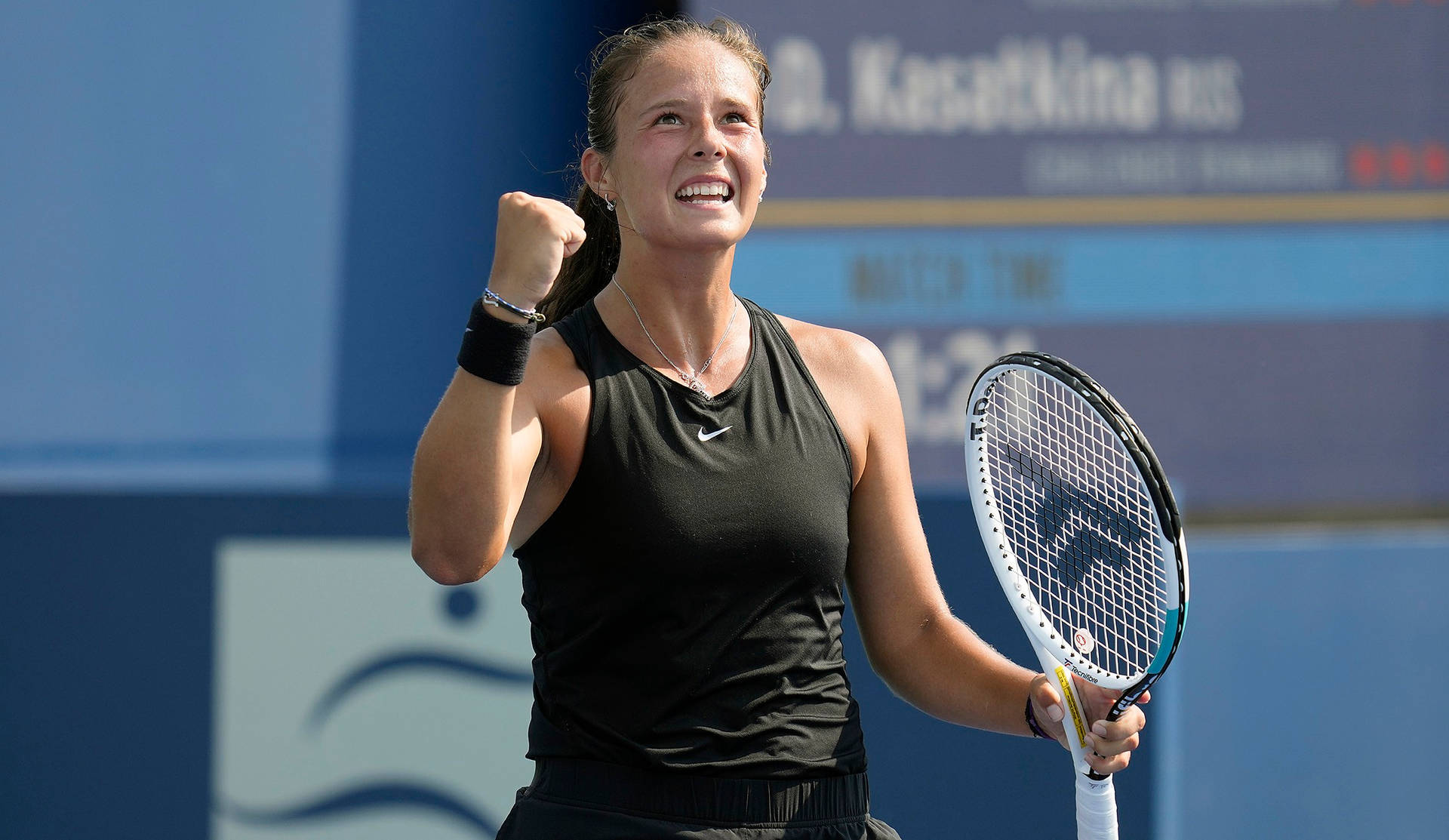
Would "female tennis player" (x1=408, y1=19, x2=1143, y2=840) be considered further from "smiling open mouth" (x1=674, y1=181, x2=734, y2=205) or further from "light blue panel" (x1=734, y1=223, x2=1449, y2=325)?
"light blue panel" (x1=734, y1=223, x2=1449, y2=325)

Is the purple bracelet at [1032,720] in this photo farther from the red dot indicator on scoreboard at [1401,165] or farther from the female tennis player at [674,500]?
the red dot indicator on scoreboard at [1401,165]

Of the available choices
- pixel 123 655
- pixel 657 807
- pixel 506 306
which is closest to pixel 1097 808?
pixel 657 807

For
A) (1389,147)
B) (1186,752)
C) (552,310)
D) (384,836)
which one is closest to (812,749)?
(552,310)

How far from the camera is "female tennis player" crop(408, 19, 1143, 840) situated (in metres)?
1.60

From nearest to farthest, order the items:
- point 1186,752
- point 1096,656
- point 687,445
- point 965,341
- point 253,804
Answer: point 687,445
point 1096,656
point 253,804
point 1186,752
point 965,341

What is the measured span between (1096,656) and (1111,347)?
2.04m

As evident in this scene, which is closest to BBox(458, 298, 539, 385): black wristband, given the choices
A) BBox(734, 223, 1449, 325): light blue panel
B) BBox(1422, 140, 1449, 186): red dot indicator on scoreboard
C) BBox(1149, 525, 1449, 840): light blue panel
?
BBox(734, 223, 1449, 325): light blue panel

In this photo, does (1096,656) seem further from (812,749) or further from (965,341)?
(965,341)

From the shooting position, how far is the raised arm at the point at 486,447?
5.08ft

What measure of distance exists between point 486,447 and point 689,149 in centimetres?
46

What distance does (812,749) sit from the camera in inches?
68.2

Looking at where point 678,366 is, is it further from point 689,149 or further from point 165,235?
point 165,235

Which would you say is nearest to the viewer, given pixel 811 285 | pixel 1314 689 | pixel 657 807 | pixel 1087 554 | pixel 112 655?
pixel 657 807

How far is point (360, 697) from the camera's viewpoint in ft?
9.68
